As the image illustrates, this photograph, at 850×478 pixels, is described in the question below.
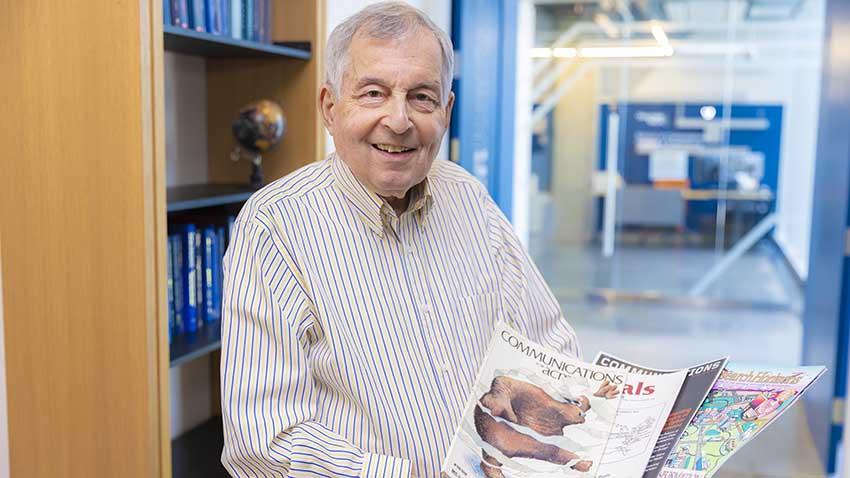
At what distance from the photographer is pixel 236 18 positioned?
2.40 metres

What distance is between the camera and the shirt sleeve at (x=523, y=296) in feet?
5.28

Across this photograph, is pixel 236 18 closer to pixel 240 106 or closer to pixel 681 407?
pixel 240 106

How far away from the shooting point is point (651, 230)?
7.36m

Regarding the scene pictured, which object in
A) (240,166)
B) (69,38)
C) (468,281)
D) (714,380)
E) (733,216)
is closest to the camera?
(714,380)

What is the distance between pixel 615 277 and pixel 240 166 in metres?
5.36

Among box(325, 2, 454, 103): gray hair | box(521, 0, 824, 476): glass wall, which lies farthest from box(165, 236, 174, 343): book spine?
box(521, 0, 824, 476): glass wall

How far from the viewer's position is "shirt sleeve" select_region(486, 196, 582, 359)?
161 cm

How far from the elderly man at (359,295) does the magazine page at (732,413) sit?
0.41 meters

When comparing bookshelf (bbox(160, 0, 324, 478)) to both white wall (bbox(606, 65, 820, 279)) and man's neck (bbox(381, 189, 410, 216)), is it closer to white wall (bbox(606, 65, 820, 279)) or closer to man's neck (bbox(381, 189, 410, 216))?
man's neck (bbox(381, 189, 410, 216))

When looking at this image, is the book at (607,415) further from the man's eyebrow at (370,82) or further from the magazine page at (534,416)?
the man's eyebrow at (370,82)

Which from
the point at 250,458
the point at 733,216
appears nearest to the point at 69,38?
the point at 250,458

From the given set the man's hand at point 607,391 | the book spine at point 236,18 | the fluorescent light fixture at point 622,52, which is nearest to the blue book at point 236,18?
the book spine at point 236,18

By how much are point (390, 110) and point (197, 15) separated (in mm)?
1132

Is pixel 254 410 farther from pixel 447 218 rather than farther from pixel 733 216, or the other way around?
pixel 733 216
